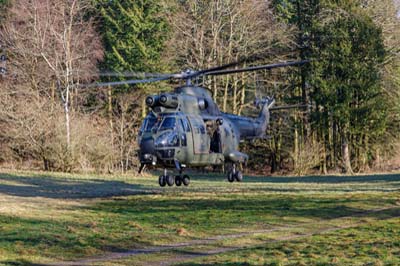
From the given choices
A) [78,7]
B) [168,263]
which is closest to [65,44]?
[78,7]

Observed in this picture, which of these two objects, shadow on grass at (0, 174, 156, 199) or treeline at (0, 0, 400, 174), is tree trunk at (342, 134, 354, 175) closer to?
treeline at (0, 0, 400, 174)

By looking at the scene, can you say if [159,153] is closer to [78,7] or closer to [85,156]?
[85,156]

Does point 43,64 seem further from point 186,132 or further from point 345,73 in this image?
point 186,132

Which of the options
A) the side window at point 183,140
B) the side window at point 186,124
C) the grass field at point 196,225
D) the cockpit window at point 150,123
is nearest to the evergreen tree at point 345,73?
the grass field at point 196,225

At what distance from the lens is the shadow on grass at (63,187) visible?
85.7 ft

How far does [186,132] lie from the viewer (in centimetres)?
2245

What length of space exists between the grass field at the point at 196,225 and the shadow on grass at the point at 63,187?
5 cm

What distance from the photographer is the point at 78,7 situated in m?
43.5

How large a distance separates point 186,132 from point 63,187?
857 centimetres

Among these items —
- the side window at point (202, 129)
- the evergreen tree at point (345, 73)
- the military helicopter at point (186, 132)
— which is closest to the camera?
the military helicopter at point (186, 132)

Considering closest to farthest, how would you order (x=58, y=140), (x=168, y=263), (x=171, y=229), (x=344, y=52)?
(x=168, y=263) < (x=171, y=229) < (x=58, y=140) < (x=344, y=52)

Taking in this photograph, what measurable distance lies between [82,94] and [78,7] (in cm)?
542

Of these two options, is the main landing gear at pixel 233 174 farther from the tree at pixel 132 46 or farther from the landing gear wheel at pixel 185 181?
the tree at pixel 132 46

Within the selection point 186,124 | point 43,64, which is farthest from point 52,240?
point 43,64
